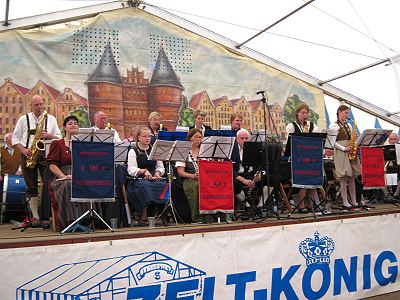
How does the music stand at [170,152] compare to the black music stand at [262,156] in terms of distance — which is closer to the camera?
the music stand at [170,152]

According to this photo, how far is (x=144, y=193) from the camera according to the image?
5484 millimetres

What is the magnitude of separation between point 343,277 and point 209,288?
1855 mm

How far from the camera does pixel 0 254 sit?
3.24 metres

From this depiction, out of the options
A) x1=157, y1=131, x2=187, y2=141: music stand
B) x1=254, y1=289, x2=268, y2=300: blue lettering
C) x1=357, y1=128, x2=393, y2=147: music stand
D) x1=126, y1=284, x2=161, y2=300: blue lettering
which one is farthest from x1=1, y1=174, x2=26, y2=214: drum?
x1=357, y1=128, x2=393, y2=147: music stand

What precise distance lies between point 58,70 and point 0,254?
5.52 meters

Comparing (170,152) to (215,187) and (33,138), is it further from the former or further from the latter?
(33,138)

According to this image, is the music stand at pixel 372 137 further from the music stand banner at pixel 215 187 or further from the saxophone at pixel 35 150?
the saxophone at pixel 35 150

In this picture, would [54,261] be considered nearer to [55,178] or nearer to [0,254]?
[0,254]

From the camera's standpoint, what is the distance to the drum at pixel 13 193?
616 cm

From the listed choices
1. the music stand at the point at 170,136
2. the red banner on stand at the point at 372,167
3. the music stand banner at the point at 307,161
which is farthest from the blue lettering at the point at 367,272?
the music stand at the point at 170,136

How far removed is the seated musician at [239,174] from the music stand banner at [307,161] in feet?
2.38

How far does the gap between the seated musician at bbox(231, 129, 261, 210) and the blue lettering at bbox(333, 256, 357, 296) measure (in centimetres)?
164

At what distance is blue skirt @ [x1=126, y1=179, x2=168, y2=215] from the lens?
546 centimetres

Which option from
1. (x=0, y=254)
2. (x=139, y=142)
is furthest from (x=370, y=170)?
(x=0, y=254)
